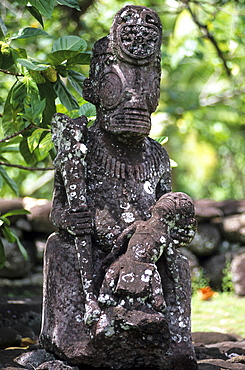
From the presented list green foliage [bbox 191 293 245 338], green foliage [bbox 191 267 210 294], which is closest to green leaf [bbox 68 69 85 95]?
green foliage [bbox 191 293 245 338]

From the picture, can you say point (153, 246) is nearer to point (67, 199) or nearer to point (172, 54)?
point (67, 199)

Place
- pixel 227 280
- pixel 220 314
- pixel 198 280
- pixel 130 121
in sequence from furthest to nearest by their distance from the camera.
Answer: pixel 198 280 → pixel 227 280 → pixel 220 314 → pixel 130 121

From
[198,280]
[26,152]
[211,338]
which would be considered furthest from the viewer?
[198,280]

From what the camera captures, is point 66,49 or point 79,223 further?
point 66,49

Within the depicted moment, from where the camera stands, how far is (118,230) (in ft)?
12.0

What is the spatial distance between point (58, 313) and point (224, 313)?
3799mm

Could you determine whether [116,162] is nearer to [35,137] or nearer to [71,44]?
[35,137]

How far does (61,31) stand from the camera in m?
8.48

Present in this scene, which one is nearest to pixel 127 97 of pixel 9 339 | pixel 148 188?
pixel 148 188

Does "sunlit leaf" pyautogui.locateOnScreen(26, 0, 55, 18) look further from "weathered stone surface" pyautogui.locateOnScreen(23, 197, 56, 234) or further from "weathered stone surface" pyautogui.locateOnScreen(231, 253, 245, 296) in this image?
"weathered stone surface" pyautogui.locateOnScreen(231, 253, 245, 296)

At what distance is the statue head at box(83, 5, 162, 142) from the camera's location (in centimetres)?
364

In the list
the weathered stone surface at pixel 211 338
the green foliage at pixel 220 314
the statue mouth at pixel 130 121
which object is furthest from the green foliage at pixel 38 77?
the green foliage at pixel 220 314

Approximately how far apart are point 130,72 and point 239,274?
500cm

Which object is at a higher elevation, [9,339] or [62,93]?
[62,93]
